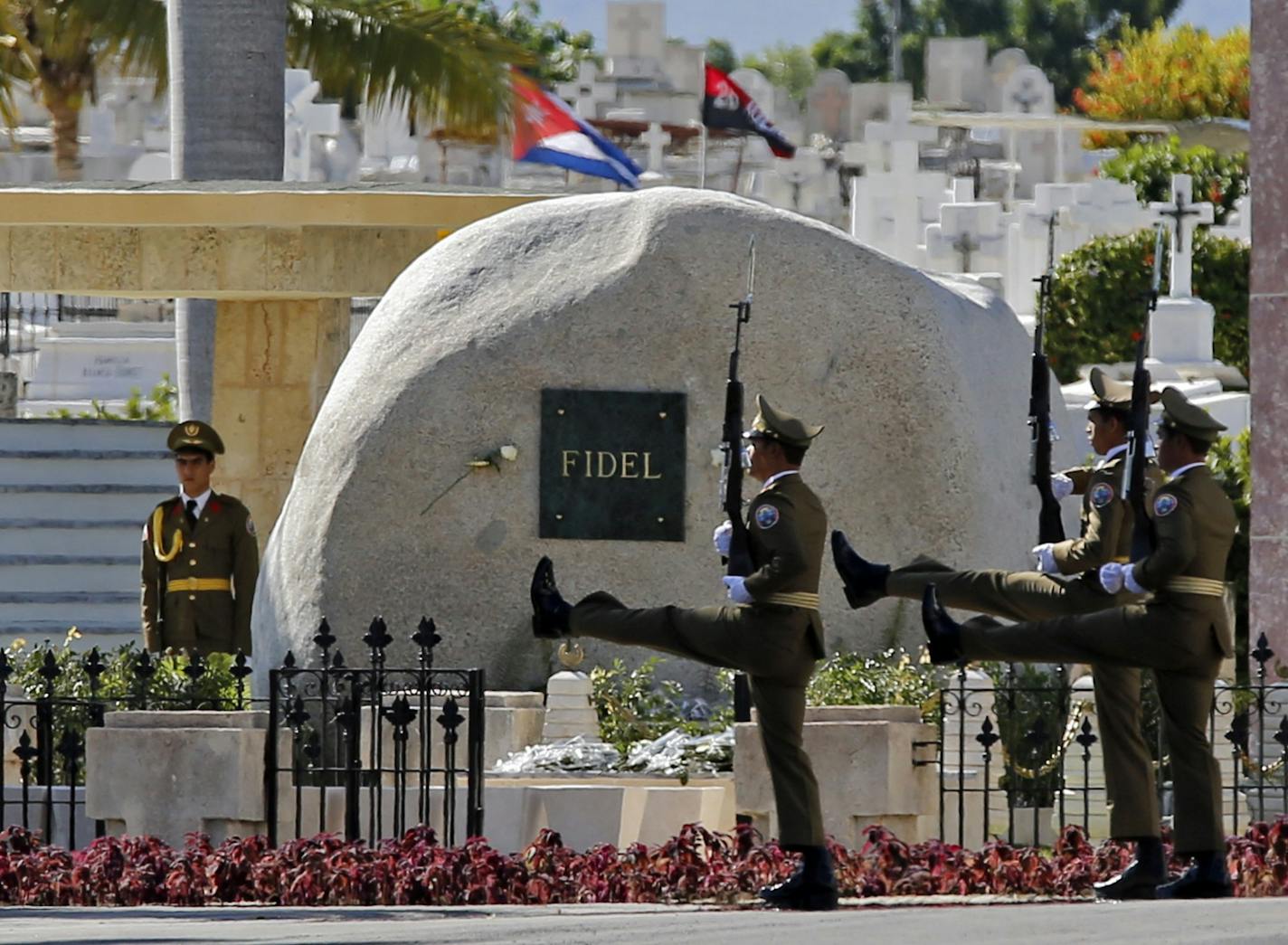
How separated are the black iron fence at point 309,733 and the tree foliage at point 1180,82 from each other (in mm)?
37017

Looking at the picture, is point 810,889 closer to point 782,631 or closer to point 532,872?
point 782,631

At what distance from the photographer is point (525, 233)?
1398 cm

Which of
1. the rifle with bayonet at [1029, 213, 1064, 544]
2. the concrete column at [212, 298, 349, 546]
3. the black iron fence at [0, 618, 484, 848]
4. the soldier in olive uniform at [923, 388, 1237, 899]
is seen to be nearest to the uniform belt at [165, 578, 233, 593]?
the black iron fence at [0, 618, 484, 848]

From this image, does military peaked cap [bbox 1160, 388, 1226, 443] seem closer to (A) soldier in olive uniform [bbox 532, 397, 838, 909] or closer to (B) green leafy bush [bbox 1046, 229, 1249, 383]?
(A) soldier in olive uniform [bbox 532, 397, 838, 909]

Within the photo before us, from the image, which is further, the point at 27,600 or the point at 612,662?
the point at 27,600

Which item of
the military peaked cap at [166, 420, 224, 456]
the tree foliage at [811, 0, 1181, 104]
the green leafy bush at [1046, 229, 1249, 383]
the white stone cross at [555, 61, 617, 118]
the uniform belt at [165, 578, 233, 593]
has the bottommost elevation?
the uniform belt at [165, 578, 233, 593]

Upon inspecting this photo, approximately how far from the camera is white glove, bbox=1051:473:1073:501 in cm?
1034

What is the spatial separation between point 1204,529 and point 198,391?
10.3 m

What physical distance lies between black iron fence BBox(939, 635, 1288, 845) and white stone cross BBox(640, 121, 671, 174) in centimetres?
2839

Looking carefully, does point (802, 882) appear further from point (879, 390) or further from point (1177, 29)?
point (1177, 29)

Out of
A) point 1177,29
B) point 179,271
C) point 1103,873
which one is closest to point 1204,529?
point 1103,873

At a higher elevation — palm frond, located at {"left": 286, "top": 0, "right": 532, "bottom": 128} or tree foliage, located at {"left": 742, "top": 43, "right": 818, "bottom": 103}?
tree foliage, located at {"left": 742, "top": 43, "right": 818, "bottom": 103}

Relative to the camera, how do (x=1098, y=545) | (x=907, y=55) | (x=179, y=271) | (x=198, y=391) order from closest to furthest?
(x=1098, y=545) → (x=179, y=271) → (x=198, y=391) → (x=907, y=55)

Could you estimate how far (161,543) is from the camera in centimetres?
1385
